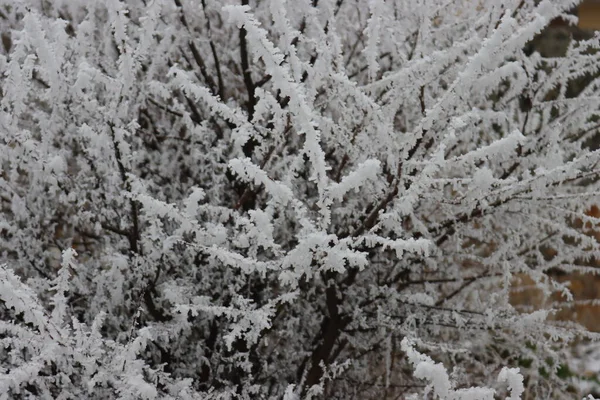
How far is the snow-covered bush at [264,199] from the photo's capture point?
2031mm

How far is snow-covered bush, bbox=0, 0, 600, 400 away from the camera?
203cm

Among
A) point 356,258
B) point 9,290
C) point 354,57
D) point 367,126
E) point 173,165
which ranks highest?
point 354,57

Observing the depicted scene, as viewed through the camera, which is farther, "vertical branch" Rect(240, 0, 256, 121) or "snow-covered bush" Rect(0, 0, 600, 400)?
"vertical branch" Rect(240, 0, 256, 121)

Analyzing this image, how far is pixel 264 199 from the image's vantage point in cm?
314

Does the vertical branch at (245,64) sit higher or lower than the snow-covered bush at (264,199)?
higher

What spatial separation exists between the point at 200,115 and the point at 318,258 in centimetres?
167

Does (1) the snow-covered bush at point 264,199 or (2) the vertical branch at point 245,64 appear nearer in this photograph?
(1) the snow-covered bush at point 264,199

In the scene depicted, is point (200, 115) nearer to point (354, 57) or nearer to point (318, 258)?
point (354, 57)

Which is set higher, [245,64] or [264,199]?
[245,64]

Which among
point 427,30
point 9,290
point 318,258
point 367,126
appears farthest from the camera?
point 427,30

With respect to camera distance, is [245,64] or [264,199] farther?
[264,199]

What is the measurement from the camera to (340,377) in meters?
3.20

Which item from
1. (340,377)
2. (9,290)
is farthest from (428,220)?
(9,290)

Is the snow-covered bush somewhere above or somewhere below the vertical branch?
below
